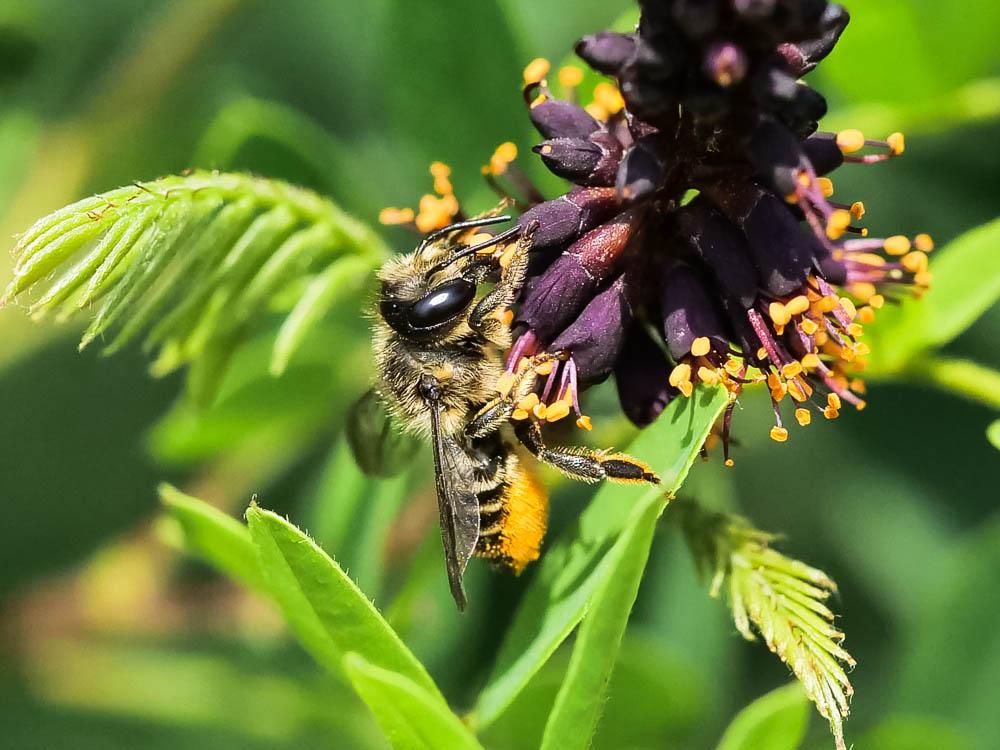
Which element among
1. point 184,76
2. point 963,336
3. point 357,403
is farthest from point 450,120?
point 963,336

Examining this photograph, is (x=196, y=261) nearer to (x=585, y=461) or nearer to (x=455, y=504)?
(x=455, y=504)

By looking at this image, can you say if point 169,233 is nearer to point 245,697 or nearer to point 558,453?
point 558,453

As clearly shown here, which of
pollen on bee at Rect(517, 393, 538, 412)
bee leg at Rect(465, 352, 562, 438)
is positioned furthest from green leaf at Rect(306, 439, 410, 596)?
pollen on bee at Rect(517, 393, 538, 412)

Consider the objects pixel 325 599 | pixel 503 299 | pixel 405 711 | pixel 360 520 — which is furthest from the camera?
pixel 360 520

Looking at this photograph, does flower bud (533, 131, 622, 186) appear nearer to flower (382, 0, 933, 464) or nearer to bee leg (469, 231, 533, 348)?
flower (382, 0, 933, 464)

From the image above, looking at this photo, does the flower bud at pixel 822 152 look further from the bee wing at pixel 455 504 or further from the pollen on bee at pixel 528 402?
the bee wing at pixel 455 504

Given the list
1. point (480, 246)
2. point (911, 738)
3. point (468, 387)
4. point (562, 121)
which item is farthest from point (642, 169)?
point (911, 738)

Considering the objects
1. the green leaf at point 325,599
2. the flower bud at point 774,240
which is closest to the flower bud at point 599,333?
the flower bud at point 774,240
